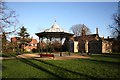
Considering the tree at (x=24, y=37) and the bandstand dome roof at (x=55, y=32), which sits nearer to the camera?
the bandstand dome roof at (x=55, y=32)

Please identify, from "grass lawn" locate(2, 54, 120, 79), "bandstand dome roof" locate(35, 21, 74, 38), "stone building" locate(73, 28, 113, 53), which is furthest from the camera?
"stone building" locate(73, 28, 113, 53)

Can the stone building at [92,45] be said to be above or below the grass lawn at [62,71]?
above

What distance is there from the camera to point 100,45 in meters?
66.6

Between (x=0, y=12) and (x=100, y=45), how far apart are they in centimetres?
4973

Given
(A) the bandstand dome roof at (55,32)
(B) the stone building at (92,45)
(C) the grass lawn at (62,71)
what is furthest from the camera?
(B) the stone building at (92,45)

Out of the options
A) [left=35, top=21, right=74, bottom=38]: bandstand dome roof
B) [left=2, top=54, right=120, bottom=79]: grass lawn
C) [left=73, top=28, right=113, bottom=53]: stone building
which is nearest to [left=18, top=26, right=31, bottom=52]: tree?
[left=73, top=28, right=113, bottom=53]: stone building

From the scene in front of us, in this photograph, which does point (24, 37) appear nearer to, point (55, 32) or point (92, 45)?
point (92, 45)

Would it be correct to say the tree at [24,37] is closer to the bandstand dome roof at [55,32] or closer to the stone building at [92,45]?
the stone building at [92,45]

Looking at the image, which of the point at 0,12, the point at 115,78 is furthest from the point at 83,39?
the point at 115,78

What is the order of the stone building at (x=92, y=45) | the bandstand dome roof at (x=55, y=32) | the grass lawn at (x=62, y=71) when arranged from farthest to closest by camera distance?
the stone building at (x=92, y=45), the bandstand dome roof at (x=55, y=32), the grass lawn at (x=62, y=71)

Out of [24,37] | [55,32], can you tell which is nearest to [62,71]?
[55,32]

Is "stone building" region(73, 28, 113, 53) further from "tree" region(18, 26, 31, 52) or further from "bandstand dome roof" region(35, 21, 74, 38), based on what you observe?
"bandstand dome roof" region(35, 21, 74, 38)

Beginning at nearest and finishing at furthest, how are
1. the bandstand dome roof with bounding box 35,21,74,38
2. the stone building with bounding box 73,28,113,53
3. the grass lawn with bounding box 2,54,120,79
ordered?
the grass lawn with bounding box 2,54,120,79 < the bandstand dome roof with bounding box 35,21,74,38 < the stone building with bounding box 73,28,113,53

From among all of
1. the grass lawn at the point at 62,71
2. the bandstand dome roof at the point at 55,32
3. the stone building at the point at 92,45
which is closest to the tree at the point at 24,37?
the stone building at the point at 92,45
